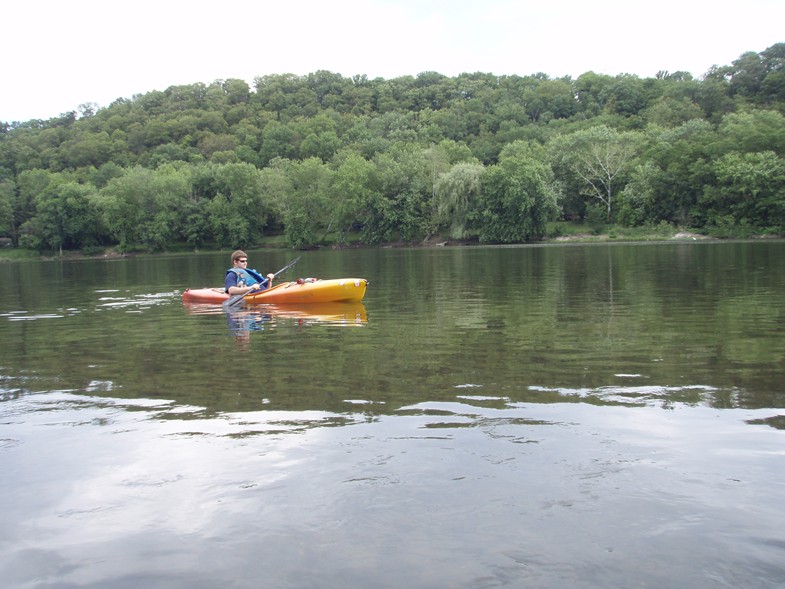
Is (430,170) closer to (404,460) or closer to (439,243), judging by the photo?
(439,243)

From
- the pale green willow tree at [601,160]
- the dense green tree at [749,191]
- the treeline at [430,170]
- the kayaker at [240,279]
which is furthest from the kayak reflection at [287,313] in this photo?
the pale green willow tree at [601,160]

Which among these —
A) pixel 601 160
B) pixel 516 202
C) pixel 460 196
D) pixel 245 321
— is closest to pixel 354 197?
pixel 460 196

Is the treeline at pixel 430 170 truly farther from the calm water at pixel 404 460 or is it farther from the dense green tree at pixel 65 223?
the calm water at pixel 404 460

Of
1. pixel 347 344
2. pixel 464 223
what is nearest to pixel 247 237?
pixel 464 223

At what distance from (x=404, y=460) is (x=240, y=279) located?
13463 millimetres

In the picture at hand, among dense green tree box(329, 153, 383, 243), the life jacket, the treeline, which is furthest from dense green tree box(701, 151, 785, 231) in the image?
the life jacket

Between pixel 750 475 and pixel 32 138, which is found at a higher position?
pixel 32 138

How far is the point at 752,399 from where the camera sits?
6598 millimetres

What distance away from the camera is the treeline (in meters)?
63.3

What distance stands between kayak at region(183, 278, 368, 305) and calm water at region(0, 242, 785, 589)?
5.63 meters

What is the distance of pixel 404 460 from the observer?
518 cm

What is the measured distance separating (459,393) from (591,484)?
8.89ft

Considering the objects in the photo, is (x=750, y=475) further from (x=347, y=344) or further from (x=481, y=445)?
(x=347, y=344)

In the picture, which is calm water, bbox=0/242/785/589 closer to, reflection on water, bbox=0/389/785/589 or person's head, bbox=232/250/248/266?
reflection on water, bbox=0/389/785/589
